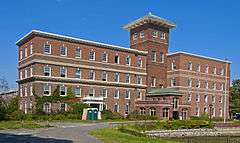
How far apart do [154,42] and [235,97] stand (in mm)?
24957

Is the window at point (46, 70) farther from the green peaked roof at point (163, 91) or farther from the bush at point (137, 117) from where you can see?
the green peaked roof at point (163, 91)

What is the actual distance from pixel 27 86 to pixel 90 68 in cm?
1047

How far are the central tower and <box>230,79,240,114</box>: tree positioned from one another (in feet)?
60.2

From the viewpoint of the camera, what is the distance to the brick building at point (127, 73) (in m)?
50.5

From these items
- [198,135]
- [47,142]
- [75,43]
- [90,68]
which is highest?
[75,43]

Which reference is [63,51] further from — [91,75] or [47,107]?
[47,107]

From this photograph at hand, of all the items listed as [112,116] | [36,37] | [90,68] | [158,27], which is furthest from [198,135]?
[158,27]

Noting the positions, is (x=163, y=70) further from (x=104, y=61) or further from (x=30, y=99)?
(x=30, y=99)

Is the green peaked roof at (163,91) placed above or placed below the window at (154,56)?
below

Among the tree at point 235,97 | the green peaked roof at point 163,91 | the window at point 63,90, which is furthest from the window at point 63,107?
the tree at point 235,97

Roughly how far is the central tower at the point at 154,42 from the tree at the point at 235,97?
1835 cm

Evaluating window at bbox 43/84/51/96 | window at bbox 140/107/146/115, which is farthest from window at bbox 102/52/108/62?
window at bbox 43/84/51/96

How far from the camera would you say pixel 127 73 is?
60.1 meters

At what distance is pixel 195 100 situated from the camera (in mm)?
67875
